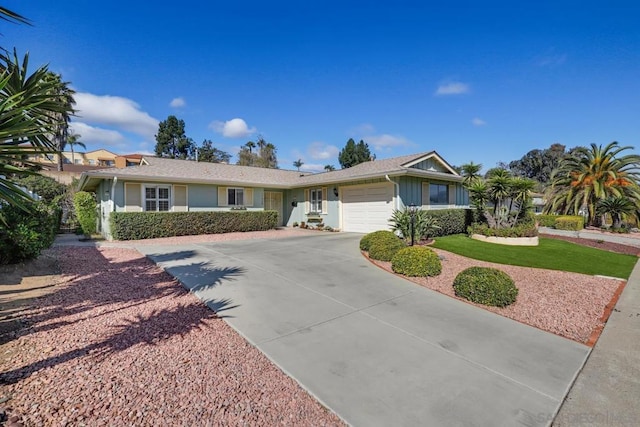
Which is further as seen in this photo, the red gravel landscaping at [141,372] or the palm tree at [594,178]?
the palm tree at [594,178]

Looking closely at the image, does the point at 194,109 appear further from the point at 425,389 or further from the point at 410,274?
the point at 425,389

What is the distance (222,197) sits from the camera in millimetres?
16656

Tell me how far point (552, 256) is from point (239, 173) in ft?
52.6

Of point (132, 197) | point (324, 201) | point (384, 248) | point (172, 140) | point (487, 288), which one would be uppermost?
point (172, 140)

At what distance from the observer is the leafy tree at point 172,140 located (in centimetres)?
4981

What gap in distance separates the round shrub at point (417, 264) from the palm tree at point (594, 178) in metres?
18.8

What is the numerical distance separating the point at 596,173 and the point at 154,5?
25931 millimetres

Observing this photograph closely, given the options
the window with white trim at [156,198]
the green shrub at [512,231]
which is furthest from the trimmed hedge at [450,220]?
the window with white trim at [156,198]

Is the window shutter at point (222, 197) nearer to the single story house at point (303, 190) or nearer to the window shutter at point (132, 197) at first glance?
the single story house at point (303, 190)

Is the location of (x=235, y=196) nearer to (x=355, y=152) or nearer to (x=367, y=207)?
(x=367, y=207)

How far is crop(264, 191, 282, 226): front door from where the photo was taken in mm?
19938

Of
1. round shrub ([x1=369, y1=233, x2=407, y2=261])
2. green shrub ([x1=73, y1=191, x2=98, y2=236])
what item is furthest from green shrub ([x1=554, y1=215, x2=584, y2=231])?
green shrub ([x1=73, y1=191, x2=98, y2=236])

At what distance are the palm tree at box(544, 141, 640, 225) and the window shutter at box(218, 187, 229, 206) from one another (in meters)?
22.6

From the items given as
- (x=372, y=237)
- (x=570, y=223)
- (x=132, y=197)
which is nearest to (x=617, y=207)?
(x=570, y=223)
